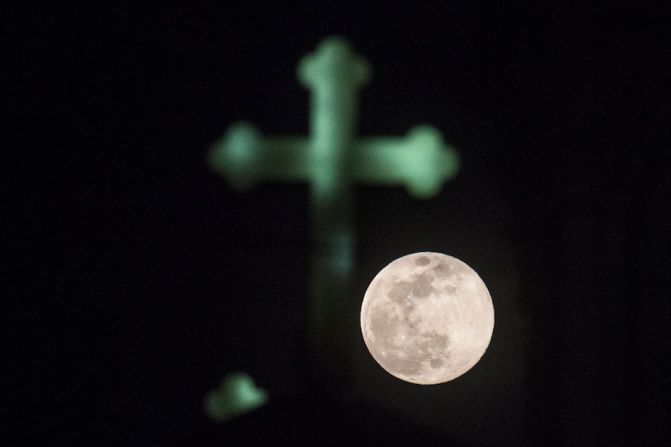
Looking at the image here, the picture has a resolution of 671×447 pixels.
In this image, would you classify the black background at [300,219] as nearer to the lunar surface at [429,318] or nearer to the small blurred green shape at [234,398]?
the small blurred green shape at [234,398]

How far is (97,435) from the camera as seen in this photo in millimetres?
3926

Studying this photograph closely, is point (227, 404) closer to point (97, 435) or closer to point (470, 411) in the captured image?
point (97, 435)

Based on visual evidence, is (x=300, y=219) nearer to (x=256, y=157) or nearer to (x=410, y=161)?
(x=256, y=157)

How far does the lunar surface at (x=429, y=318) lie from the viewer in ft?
6.51

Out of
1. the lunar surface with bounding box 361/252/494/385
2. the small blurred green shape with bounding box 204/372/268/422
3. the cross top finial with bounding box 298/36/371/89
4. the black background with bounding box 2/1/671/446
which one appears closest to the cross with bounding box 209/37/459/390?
the cross top finial with bounding box 298/36/371/89

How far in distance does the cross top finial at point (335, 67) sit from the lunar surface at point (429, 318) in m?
1.62

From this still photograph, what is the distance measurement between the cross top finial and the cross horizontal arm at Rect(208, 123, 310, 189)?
1.10 ft

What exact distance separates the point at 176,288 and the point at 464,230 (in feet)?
5.37

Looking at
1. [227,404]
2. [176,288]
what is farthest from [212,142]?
[227,404]

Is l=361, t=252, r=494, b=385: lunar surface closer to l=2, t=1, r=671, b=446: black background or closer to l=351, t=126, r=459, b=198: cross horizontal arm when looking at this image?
l=2, t=1, r=671, b=446: black background

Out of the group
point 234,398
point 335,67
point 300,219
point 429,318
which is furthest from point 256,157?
point 429,318

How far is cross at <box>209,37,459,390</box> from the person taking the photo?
342 cm

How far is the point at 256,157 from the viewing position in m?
3.59

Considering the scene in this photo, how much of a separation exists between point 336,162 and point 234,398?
1346mm
